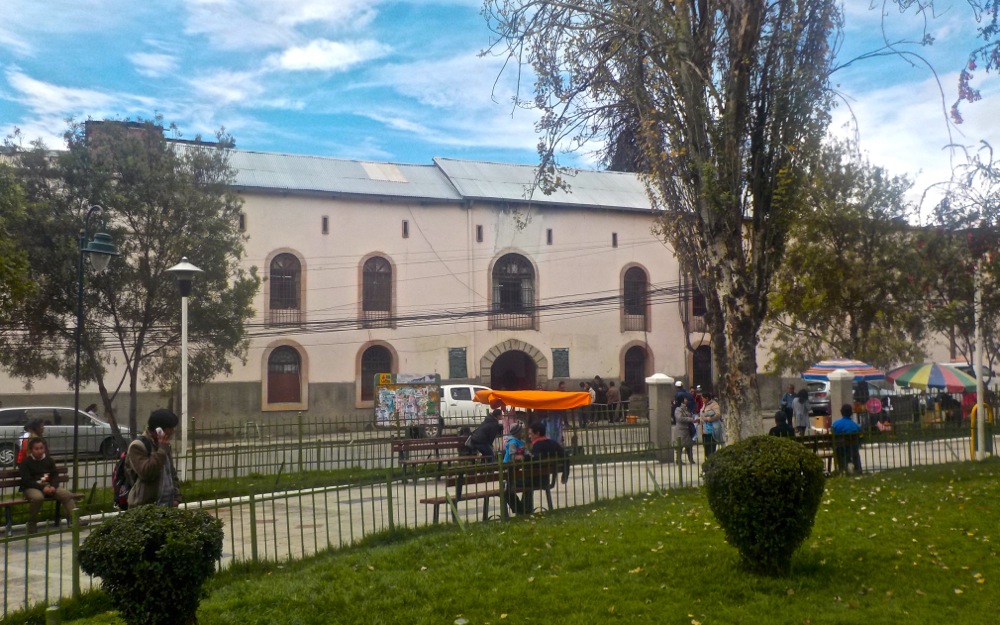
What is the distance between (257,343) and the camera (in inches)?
1172

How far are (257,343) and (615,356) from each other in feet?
46.6

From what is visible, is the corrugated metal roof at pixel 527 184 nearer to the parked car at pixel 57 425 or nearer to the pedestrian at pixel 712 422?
the parked car at pixel 57 425

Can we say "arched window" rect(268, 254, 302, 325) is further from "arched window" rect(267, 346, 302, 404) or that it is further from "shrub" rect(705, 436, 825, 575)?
"shrub" rect(705, 436, 825, 575)

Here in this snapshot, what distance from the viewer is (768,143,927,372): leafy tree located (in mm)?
22906

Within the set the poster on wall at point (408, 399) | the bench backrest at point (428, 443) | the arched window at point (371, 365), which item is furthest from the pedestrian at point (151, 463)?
the arched window at point (371, 365)

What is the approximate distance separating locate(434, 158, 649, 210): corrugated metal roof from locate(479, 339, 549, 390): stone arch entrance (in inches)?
224

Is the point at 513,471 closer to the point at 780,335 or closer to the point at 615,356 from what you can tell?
the point at 780,335

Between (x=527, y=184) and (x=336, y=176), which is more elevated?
(x=336, y=176)

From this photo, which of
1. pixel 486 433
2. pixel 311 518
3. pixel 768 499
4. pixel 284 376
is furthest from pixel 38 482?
pixel 284 376

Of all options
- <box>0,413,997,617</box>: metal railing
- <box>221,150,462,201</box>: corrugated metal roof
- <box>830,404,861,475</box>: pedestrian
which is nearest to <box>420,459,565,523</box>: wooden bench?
<box>0,413,997,617</box>: metal railing

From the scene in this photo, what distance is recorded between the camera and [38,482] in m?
10.7

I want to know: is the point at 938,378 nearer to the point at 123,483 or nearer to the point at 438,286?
the point at 438,286

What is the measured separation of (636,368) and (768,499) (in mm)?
30135

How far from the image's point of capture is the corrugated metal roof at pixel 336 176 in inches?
1212
